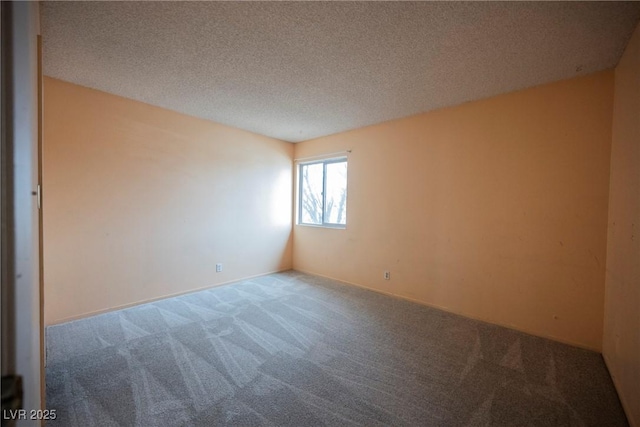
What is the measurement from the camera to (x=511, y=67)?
217 centimetres

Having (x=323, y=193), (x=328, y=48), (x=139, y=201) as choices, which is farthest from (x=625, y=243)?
(x=139, y=201)

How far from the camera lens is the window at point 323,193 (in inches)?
169

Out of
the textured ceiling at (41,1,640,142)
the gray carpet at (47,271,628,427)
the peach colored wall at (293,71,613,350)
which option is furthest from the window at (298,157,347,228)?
the gray carpet at (47,271,628,427)

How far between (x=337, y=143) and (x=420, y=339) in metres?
3.01

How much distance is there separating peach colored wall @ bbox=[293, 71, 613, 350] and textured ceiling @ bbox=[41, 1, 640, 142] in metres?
0.33

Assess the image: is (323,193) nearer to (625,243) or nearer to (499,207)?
(499,207)

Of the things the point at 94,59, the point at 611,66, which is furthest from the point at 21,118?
the point at 611,66

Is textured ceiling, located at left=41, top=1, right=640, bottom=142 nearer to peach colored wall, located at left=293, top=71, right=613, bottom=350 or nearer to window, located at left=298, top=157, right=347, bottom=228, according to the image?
peach colored wall, located at left=293, top=71, right=613, bottom=350

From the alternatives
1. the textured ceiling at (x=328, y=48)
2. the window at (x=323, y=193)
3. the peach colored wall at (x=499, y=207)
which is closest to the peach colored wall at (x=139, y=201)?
the textured ceiling at (x=328, y=48)

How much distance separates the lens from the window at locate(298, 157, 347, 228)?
14.1 feet

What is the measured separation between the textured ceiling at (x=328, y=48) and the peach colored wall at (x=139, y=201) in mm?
361

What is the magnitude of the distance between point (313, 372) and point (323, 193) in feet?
9.98

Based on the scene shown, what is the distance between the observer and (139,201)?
3.07 m

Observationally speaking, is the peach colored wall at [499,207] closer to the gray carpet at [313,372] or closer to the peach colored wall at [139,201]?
the gray carpet at [313,372]
